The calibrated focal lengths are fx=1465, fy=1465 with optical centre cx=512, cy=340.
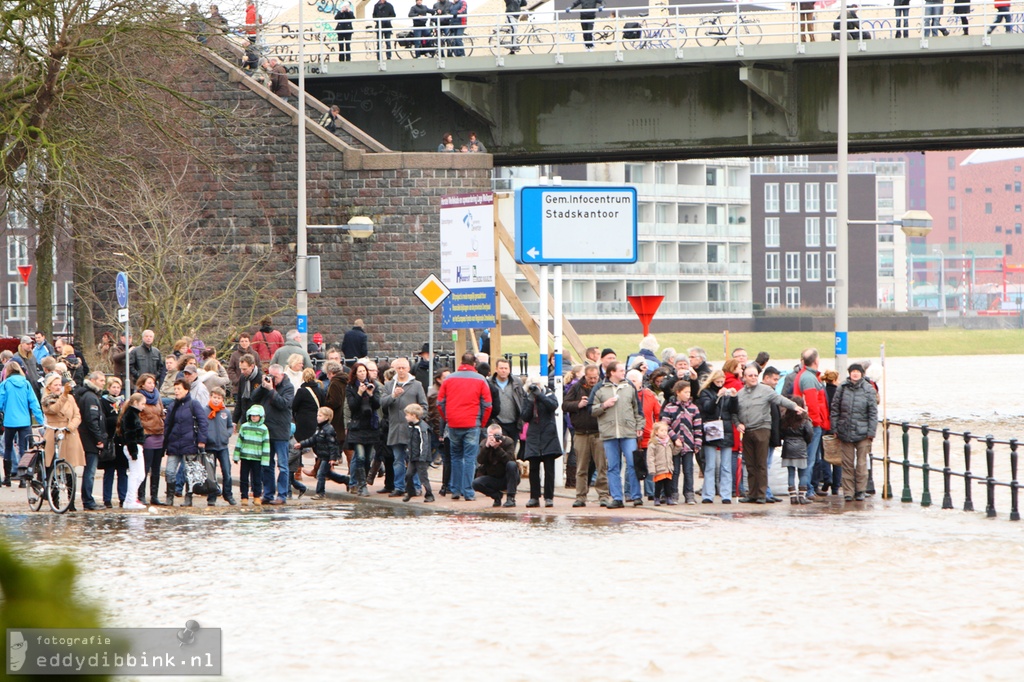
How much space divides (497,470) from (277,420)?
2546mm

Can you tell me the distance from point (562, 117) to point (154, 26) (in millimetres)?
10021

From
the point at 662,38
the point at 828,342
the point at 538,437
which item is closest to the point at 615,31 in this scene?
the point at 662,38

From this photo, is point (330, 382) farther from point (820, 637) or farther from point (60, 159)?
point (820, 637)

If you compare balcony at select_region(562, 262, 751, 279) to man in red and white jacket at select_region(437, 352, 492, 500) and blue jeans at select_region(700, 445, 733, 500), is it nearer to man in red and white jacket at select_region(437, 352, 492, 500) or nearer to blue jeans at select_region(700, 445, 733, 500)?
man in red and white jacket at select_region(437, 352, 492, 500)

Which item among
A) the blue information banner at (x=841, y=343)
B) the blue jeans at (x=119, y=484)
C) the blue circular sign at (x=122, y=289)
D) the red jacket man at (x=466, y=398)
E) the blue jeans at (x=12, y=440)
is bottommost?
the blue jeans at (x=119, y=484)

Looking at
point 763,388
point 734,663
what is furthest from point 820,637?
point 763,388

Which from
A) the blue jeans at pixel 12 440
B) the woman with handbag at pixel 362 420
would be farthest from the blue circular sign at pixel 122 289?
the woman with handbag at pixel 362 420

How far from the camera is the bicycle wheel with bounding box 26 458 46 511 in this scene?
50.6 feet

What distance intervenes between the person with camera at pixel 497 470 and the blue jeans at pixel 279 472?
2.26 m

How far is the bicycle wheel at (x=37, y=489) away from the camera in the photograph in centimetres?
1543

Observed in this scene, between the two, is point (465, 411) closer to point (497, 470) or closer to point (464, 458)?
point (464, 458)

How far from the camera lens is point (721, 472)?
53.9 ft

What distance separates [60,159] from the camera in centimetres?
2462

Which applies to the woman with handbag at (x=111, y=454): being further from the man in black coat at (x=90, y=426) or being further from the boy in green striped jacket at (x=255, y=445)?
the boy in green striped jacket at (x=255, y=445)
